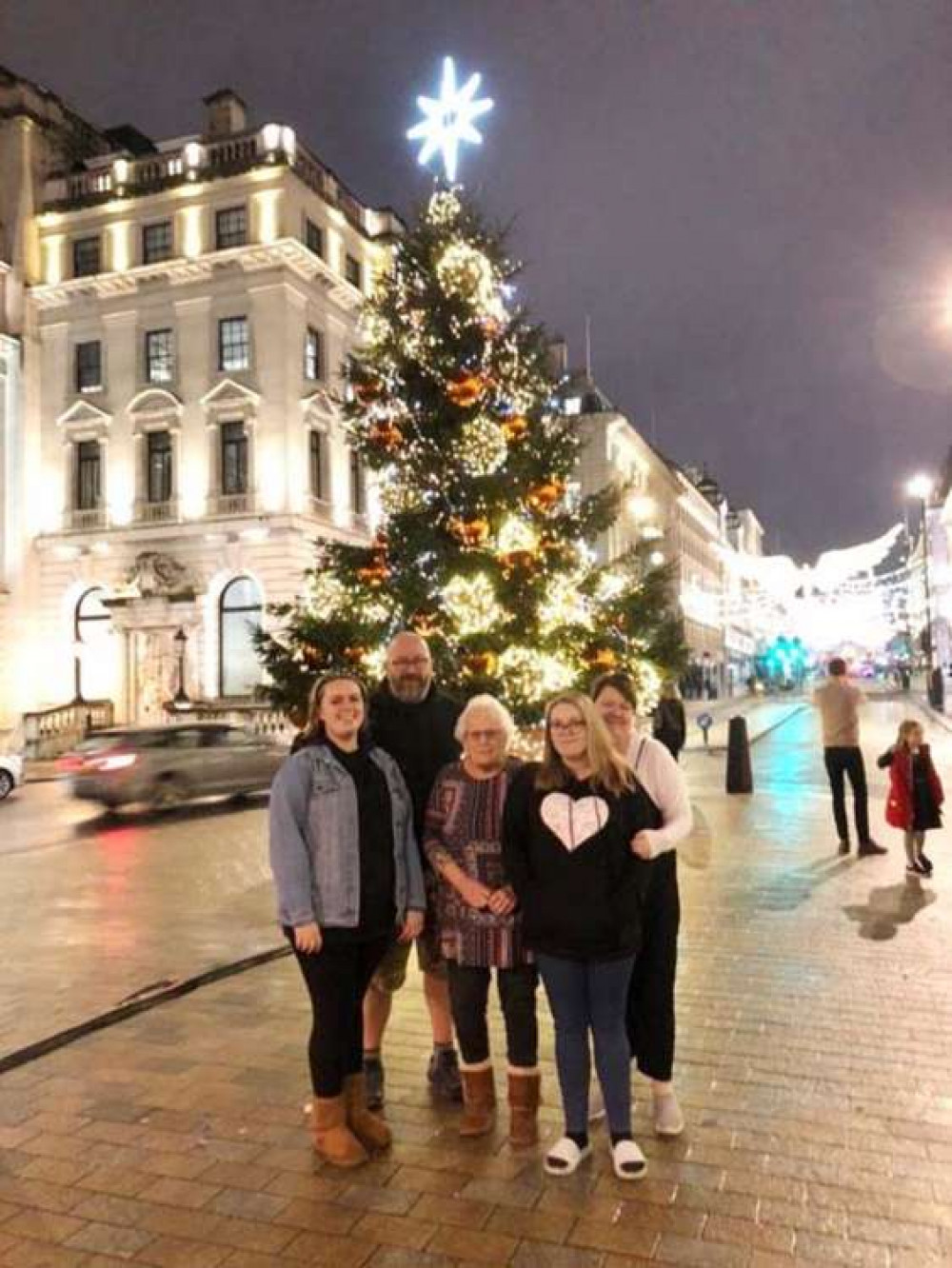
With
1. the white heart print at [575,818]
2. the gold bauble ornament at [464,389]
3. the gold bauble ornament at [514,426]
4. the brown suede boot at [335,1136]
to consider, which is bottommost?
→ the brown suede boot at [335,1136]

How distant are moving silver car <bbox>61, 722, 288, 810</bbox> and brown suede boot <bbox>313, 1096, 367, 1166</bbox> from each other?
13.2m

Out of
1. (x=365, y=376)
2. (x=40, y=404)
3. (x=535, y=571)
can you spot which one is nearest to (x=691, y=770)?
(x=535, y=571)

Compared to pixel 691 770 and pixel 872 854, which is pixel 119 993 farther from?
pixel 691 770

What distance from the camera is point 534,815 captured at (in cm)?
427

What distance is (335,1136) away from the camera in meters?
4.34

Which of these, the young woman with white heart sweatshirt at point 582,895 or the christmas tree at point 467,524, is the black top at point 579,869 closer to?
the young woman with white heart sweatshirt at point 582,895

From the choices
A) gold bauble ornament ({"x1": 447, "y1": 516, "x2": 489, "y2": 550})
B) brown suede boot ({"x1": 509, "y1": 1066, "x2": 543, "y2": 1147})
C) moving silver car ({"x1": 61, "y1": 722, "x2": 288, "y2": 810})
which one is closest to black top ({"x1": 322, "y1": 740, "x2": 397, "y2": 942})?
brown suede boot ({"x1": 509, "y1": 1066, "x2": 543, "y2": 1147})

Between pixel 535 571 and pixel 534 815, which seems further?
pixel 535 571

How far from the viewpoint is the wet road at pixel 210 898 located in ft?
23.3

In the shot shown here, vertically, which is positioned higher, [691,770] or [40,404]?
[40,404]

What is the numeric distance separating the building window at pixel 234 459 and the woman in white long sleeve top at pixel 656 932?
3117 cm

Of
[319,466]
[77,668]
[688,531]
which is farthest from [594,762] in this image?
[688,531]

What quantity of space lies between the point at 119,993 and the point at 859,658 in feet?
448

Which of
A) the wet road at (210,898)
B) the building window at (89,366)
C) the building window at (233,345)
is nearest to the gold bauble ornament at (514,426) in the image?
the wet road at (210,898)
